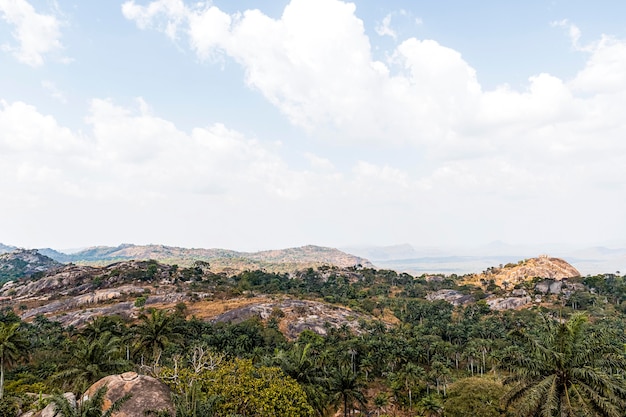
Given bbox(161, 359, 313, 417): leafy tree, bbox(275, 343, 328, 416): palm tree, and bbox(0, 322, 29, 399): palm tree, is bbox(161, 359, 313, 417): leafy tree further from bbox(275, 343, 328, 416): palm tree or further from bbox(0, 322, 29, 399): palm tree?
bbox(0, 322, 29, 399): palm tree

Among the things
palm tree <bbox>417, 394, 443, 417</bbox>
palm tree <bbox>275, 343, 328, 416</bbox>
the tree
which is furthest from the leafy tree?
palm tree <bbox>417, 394, 443, 417</bbox>

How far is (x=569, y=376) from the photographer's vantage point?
22781 millimetres

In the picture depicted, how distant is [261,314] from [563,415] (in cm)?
9721

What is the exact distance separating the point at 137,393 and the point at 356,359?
67422mm

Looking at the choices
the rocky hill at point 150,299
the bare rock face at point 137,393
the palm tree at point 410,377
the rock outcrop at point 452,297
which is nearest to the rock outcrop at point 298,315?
the rocky hill at point 150,299

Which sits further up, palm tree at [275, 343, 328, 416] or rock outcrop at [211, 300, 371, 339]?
palm tree at [275, 343, 328, 416]

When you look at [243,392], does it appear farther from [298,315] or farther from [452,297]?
[452,297]

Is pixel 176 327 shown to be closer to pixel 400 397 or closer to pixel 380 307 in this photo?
pixel 400 397

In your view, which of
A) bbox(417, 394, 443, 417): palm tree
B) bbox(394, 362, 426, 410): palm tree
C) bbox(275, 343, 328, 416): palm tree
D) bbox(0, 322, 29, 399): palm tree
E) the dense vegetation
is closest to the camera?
the dense vegetation

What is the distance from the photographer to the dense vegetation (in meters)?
23.0

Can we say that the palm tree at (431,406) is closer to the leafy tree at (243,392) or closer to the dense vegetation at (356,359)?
the dense vegetation at (356,359)

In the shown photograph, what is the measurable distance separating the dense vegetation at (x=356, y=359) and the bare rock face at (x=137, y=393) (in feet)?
5.59

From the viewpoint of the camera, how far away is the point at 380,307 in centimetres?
14600

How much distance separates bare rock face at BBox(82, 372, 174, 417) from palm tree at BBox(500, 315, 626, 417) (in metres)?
24.9
